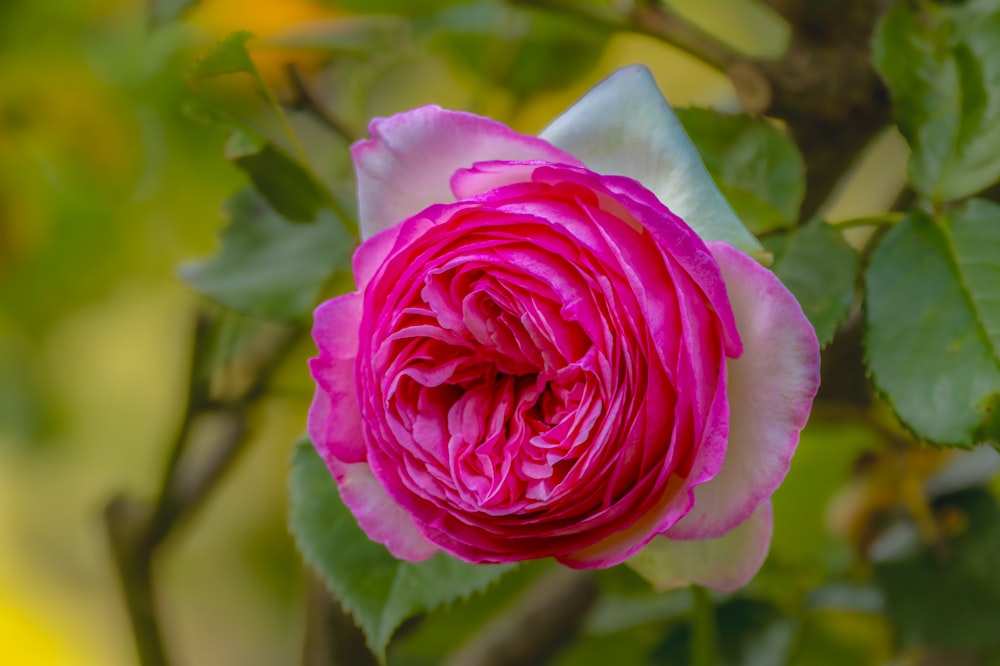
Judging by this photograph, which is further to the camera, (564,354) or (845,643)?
(845,643)

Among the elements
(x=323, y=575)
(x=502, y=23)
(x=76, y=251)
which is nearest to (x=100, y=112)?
(x=76, y=251)

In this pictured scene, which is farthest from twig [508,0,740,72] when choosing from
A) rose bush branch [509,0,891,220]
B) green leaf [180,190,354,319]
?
green leaf [180,190,354,319]

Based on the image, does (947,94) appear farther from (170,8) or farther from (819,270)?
(170,8)

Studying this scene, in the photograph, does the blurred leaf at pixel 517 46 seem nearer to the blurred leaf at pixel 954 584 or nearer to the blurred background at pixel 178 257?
the blurred background at pixel 178 257

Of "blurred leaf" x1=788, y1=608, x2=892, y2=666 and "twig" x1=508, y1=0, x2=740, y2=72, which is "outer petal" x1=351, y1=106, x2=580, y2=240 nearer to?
"twig" x1=508, y1=0, x2=740, y2=72

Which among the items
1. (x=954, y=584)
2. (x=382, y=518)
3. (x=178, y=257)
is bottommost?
(x=178, y=257)

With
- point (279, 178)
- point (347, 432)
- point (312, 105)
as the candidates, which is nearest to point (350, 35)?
point (312, 105)

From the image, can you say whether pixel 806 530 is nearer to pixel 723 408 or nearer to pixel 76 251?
pixel 723 408
